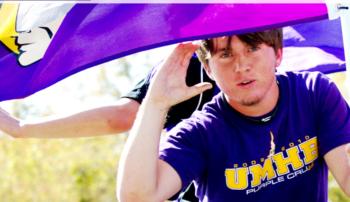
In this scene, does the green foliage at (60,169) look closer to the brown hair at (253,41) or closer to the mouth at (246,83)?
the brown hair at (253,41)

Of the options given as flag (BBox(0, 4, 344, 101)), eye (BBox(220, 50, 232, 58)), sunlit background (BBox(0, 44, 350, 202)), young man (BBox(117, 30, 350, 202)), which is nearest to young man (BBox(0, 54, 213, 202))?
flag (BBox(0, 4, 344, 101))

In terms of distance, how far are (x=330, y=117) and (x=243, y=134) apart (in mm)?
332

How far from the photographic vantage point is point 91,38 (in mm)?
3512

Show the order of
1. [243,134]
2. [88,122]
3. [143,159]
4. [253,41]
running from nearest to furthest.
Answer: [143,159]
[253,41]
[243,134]
[88,122]

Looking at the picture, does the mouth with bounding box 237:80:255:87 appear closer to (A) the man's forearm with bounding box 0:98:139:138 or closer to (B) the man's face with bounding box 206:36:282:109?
(B) the man's face with bounding box 206:36:282:109

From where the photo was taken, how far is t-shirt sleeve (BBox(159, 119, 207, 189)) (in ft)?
11.1

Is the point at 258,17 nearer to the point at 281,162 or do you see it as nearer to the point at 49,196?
the point at 281,162

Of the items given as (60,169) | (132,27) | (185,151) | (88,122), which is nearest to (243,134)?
(185,151)

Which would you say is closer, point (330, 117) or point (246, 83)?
point (246, 83)

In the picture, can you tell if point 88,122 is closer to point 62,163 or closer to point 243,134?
point 243,134

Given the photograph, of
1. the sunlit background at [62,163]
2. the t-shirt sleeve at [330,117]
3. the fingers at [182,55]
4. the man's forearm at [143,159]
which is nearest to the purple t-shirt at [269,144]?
the t-shirt sleeve at [330,117]

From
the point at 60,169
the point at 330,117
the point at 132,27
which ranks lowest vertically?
the point at 60,169

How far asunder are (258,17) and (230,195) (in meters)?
0.66

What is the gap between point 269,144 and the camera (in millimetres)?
3520
